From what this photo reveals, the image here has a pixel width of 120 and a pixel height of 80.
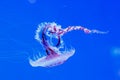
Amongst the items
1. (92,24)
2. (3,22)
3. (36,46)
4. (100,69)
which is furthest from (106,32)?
(3,22)

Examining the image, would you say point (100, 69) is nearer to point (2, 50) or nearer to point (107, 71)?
point (107, 71)

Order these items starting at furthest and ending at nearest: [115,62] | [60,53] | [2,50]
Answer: [115,62] → [60,53] → [2,50]

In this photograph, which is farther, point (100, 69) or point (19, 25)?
point (100, 69)

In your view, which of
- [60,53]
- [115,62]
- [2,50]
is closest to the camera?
[2,50]
